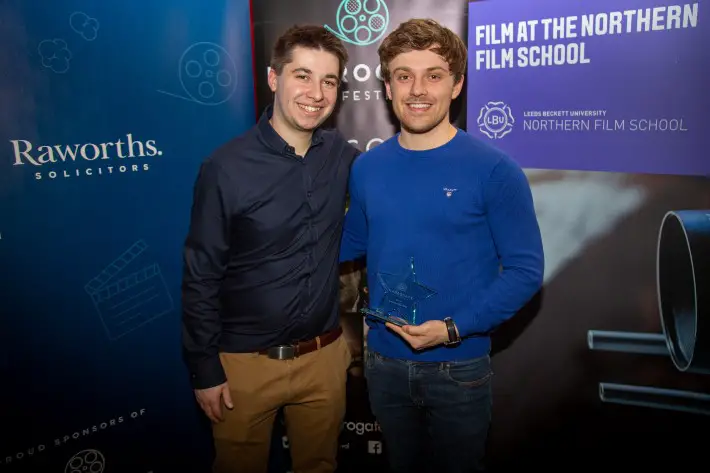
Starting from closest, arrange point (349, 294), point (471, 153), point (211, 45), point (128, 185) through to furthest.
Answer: point (471, 153) → point (128, 185) → point (211, 45) → point (349, 294)

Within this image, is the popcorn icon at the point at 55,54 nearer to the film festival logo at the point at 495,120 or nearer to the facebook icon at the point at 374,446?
the film festival logo at the point at 495,120

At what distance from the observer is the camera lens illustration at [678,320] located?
2.28 m

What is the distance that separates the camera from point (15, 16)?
195 cm

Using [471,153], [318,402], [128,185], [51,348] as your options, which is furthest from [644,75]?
[51,348]

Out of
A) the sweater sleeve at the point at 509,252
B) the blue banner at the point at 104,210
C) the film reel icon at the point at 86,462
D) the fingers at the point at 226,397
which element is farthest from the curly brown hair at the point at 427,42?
the film reel icon at the point at 86,462

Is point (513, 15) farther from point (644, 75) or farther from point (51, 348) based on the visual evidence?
point (51, 348)

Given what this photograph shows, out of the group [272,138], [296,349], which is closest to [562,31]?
[272,138]

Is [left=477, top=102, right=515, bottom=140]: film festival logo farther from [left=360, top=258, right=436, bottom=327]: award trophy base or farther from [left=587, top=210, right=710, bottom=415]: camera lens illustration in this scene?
[left=360, top=258, right=436, bottom=327]: award trophy base

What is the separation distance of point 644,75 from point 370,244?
1393 mm

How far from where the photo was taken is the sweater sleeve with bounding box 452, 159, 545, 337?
1809mm

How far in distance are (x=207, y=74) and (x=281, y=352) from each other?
55.9 inches

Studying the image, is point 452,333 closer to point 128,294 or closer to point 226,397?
point 226,397

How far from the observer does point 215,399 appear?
2029mm

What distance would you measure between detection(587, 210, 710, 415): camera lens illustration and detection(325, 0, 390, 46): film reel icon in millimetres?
1608
